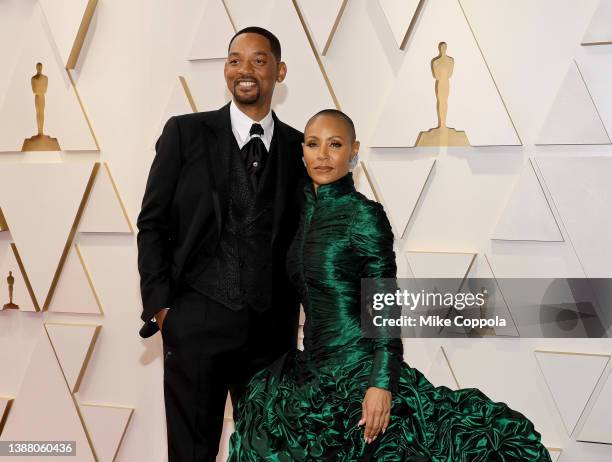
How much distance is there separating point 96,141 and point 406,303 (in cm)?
144

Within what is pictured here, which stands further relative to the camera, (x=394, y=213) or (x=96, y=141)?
(x=96, y=141)

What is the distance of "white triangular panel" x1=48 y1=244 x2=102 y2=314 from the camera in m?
3.17

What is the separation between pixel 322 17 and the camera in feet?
9.38

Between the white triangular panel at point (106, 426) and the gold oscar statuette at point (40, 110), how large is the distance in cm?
112

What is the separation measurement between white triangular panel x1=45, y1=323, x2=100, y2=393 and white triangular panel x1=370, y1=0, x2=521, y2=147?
1447mm

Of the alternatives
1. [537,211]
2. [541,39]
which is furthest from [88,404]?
[541,39]

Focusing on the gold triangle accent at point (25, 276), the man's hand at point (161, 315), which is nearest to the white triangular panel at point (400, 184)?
the man's hand at point (161, 315)

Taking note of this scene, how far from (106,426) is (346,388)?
1717 millimetres

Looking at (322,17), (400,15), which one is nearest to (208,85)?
(322,17)

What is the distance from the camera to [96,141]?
3139mm

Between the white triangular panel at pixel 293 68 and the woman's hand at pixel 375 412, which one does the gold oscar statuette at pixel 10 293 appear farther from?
the woman's hand at pixel 375 412

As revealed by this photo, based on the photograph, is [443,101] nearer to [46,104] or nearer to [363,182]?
[363,182]

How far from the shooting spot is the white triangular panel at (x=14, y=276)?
3.24 metres

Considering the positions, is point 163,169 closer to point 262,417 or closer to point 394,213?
point 262,417
